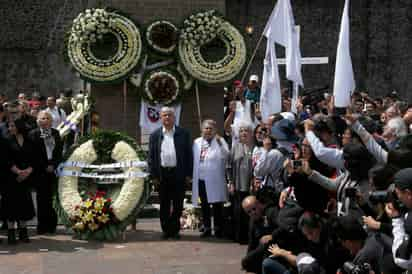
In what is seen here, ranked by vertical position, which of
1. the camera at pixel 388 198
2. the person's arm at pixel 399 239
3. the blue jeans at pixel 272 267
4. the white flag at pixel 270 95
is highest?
the white flag at pixel 270 95

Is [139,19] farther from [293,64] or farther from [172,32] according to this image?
[293,64]

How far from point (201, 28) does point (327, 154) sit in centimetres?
555

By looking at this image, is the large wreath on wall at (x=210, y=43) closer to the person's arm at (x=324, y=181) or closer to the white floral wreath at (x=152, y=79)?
the white floral wreath at (x=152, y=79)

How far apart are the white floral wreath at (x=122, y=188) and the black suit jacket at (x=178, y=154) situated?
239 millimetres

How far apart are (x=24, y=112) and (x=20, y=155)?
257 cm

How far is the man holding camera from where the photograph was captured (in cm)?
470

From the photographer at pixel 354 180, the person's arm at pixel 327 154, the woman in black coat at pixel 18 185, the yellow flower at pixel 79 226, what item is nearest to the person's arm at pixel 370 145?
the photographer at pixel 354 180

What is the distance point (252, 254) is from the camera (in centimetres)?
745

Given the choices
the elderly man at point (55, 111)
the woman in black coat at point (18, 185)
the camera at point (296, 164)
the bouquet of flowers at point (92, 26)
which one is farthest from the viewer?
the elderly man at point (55, 111)

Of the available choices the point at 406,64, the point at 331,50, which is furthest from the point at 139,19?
the point at 406,64

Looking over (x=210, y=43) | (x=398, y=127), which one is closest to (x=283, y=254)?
Answer: (x=398, y=127)

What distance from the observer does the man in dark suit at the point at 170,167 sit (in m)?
9.63

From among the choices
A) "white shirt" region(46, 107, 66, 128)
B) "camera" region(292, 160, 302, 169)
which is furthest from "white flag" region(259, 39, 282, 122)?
"white shirt" region(46, 107, 66, 128)

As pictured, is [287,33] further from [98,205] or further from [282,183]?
[98,205]
